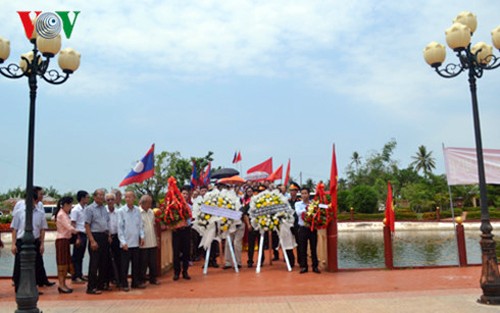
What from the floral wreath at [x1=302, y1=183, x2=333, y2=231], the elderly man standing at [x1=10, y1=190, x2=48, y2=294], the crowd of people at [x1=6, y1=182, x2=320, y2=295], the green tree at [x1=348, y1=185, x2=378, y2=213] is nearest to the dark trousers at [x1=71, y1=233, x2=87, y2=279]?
the crowd of people at [x1=6, y1=182, x2=320, y2=295]

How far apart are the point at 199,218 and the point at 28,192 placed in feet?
13.3

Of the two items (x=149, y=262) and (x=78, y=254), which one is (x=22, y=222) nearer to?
(x=78, y=254)

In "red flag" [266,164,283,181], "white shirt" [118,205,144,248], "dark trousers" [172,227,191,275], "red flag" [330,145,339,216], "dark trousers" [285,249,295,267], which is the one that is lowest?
"dark trousers" [285,249,295,267]

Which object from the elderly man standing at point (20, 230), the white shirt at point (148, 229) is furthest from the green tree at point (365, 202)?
the elderly man standing at point (20, 230)

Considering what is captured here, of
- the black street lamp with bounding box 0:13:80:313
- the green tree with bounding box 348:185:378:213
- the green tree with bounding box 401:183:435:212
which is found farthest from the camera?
the green tree with bounding box 401:183:435:212

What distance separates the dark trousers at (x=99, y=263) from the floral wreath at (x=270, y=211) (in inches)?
125

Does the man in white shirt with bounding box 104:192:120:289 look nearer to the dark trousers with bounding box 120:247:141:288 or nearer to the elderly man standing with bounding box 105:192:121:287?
the elderly man standing with bounding box 105:192:121:287

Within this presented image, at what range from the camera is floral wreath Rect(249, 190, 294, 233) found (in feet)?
30.9

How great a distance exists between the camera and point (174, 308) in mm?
6285

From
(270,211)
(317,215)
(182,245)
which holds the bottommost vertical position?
(182,245)

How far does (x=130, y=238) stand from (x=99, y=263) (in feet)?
2.09

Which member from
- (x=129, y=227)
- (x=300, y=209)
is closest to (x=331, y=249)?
(x=300, y=209)

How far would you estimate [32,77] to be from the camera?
6293mm

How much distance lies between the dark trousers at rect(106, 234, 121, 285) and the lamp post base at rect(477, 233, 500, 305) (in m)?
5.79
